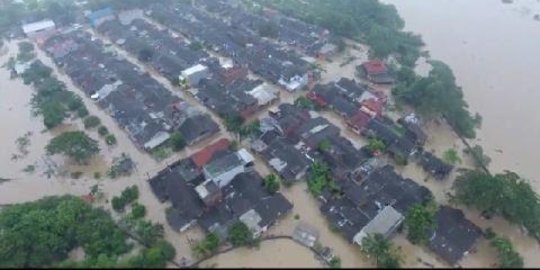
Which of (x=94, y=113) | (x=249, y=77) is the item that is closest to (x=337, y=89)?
(x=249, y=77)

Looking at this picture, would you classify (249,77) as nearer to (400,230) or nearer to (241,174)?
(241,174)

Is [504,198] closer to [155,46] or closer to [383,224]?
[383,224]

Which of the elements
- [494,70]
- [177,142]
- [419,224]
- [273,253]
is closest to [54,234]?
[177,142]

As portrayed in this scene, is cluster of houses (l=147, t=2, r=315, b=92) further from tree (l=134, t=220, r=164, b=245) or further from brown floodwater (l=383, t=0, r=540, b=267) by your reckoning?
tree (l=134, t=220, r=164, b=245)

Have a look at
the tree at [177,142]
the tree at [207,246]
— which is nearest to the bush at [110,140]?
the tree at [177,142]

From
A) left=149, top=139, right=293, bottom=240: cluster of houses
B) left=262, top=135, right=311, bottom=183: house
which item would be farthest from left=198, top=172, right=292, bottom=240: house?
left=262, top=135, right=311, bottom=183: house
